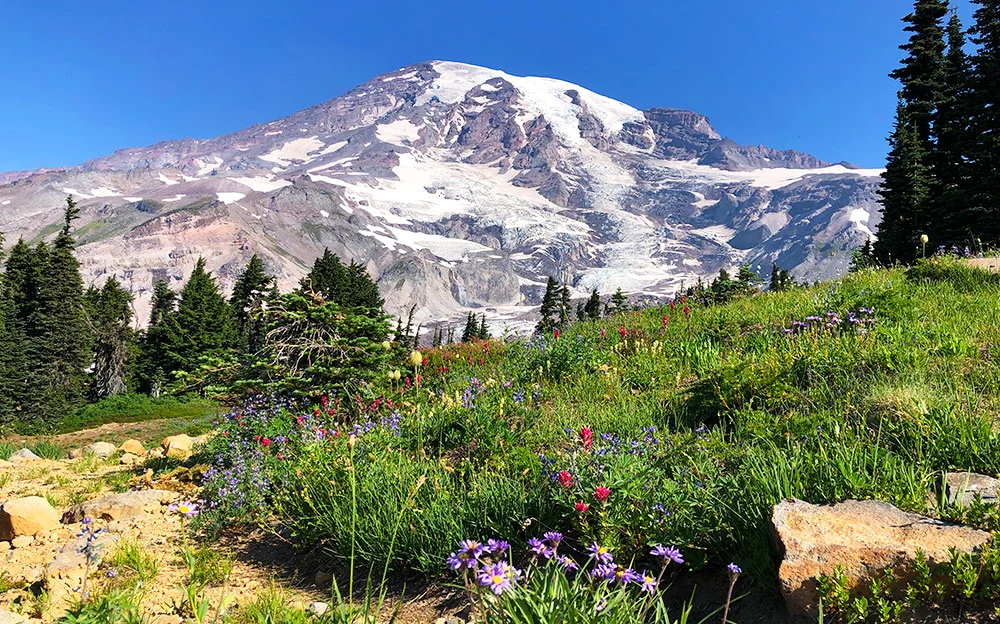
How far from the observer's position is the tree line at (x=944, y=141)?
2652 cm

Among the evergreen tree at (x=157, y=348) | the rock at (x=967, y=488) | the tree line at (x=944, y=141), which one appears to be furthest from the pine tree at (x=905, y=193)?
the evergreen tree at (x=157, y=348)

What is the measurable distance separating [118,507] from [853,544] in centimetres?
644

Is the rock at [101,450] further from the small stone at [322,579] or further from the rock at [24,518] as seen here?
the small stone at [322,579]

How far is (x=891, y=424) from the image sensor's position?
3.42 m

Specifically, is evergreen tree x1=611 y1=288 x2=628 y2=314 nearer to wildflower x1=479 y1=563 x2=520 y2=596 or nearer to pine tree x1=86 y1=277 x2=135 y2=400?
wildflower x1=479 y1=563 x2=520 y2=596

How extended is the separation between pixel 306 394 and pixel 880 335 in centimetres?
719

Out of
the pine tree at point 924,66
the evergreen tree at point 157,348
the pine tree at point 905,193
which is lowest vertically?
the evergreen tree at point 157,348

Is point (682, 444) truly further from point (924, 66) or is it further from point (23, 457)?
point (924, 66)

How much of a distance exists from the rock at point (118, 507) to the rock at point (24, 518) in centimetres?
29

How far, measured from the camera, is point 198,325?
5825 cm

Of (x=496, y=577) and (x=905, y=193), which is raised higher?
(x=905, y=193)

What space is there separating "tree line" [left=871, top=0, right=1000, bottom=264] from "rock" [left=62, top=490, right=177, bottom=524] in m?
30.0

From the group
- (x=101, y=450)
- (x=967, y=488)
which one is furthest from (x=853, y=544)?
(x=101, y=450)

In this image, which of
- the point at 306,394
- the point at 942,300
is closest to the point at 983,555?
the point at 942,300
